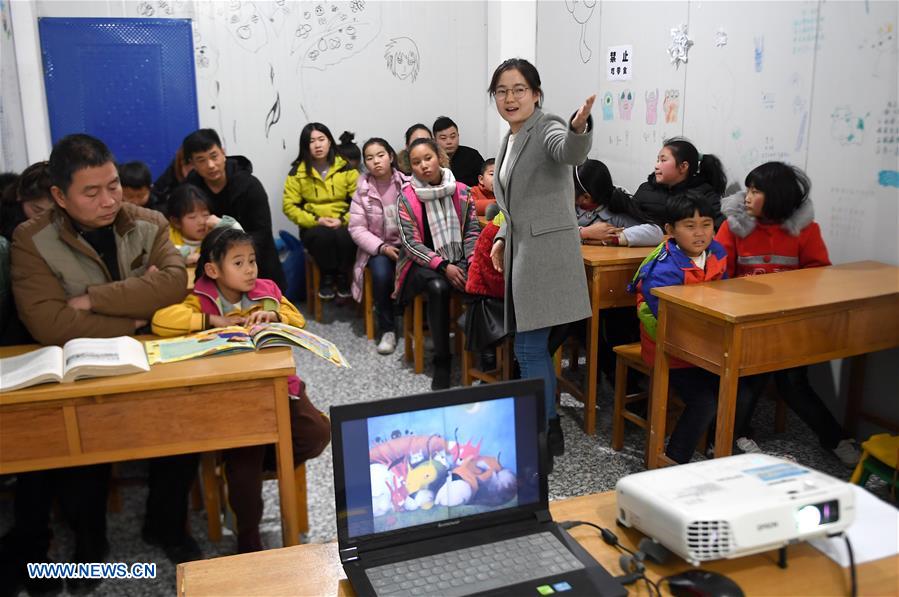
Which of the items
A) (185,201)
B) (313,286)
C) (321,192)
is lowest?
(313,286)

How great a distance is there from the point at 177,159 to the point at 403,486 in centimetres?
399

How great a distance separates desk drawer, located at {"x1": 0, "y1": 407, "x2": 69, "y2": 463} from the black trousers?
311cm

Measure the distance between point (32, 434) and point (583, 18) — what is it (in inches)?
160

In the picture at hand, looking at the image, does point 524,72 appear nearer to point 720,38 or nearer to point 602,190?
point 602,190

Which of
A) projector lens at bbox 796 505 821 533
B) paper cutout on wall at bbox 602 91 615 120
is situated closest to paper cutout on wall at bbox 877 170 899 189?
paper cutout on wall at bbox 602 91 615 120

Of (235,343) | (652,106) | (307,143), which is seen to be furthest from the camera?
(307,143)

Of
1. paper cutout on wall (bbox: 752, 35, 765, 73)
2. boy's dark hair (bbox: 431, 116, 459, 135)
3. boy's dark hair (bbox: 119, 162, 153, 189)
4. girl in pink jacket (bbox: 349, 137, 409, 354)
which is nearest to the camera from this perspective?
paper cutout on wall (bbox: 752, 35, 765, 73)

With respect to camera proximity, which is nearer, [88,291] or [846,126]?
[88,291]

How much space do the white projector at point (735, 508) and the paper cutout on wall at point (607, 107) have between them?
3.67m

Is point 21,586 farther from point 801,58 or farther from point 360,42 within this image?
point 360,42

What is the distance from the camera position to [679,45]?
3893mm

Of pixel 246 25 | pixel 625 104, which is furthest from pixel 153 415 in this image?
pixel 246 25

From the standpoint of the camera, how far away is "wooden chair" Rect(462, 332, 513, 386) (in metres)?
3.42

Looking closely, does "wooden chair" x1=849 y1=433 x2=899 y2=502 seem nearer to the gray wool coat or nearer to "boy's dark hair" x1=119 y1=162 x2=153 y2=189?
the gray wool coat
